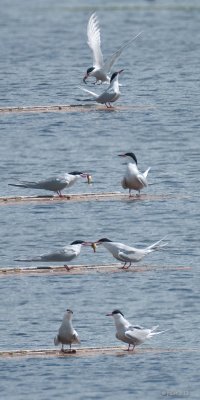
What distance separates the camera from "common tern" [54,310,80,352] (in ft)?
82.1

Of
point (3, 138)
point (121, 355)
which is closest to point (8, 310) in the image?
point (121, 355)

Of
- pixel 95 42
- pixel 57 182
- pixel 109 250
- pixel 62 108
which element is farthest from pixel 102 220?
pixel 95 42

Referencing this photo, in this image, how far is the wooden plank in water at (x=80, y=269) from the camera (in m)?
29.3

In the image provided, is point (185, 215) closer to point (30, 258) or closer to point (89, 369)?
point (30, 258)

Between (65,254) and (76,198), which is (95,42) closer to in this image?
(76,198)

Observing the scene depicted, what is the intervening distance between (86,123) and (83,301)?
58.5 ft

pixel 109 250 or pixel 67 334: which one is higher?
pixel 109 250

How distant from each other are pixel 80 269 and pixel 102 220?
5302 mm

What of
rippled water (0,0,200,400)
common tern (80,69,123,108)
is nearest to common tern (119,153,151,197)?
rippled water (0,0,200,400)

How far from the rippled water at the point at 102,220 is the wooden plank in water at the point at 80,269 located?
19 centimetres

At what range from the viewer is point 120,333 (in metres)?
25.4

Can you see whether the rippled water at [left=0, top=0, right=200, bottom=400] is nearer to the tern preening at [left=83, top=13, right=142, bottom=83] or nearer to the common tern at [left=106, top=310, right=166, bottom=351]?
the common tern at [left=106, top=310, right=166, bottom=351]

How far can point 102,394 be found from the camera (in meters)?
23.4

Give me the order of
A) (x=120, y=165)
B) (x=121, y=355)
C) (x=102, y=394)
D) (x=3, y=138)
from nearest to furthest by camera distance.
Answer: (x=102, y=394) → (x=121, y=355) → (x=120, y=165) → (x=3, y=138)
